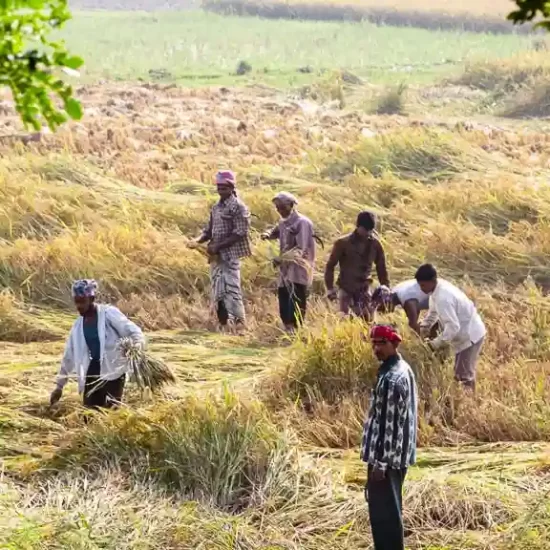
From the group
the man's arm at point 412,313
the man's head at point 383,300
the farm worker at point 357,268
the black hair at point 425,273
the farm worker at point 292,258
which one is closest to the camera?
the black hair at point 425,273

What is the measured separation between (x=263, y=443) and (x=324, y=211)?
5951 mm

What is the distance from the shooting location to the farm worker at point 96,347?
6.70 meters

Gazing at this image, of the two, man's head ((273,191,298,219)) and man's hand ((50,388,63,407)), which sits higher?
man's head ((273,191,298,219))

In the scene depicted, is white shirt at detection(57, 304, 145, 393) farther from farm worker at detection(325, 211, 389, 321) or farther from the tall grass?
farm worker at detection(325, 211, 389, 321)

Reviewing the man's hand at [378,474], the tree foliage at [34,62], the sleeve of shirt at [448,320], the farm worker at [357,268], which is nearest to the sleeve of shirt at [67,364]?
the sleeve of shirt at [448,320]

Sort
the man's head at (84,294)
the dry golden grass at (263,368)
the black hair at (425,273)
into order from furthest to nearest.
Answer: the black hair at (425,273) → the man's head at (84,294) → the dry golden grass at (263,368)

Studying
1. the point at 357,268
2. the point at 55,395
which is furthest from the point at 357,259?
the point at 55,395

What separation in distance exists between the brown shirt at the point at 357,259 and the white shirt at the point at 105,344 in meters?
2.09

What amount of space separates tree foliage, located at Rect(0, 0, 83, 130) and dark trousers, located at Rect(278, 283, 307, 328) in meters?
5.94

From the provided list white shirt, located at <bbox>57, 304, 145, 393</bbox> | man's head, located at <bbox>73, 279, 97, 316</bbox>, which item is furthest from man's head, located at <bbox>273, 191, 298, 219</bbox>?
man's head, located at <bbox>73, 279, 97, 316</bbox>

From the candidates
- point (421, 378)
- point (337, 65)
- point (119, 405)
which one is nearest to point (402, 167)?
point (421, 378)

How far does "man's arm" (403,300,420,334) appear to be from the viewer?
7.40m

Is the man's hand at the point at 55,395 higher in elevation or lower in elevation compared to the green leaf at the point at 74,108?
lower

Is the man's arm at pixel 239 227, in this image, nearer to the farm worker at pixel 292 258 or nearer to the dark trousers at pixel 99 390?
the farm worker at pixel 292 258
